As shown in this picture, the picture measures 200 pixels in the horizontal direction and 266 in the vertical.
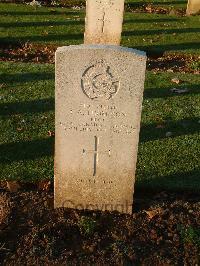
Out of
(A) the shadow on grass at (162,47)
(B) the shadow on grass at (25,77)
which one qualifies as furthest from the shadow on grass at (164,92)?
(A) the shadow on grass at (162,47)

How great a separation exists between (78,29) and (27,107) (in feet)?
17.2

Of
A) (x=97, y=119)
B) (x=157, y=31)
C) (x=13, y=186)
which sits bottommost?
(x=13, y=186)

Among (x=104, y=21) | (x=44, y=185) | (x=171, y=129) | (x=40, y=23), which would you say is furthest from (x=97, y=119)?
(x=40, y=23)

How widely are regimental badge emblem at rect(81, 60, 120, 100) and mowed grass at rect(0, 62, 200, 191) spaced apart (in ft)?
5.78

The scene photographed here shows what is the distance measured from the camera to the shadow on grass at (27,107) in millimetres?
7785

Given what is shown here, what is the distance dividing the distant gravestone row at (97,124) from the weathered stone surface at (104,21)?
5195 millimetres

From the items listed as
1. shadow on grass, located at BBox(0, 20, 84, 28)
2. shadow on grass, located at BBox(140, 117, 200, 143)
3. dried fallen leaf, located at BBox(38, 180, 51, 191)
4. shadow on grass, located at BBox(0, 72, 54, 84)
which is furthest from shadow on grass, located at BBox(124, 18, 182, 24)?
dried fallen leaf, located at BBox(38, 180, 51, 191)

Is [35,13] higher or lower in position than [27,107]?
higher

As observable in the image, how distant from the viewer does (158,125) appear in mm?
7559

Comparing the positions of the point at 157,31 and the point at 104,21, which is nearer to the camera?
the point at 104,21

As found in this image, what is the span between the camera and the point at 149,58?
10930 millimetres

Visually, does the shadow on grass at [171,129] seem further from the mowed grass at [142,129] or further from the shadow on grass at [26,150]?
the shadow on grass at [26,150]

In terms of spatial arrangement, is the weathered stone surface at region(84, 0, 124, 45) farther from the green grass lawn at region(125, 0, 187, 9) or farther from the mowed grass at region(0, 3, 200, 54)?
the green grass lawn at region(125, 0, 187, 9)

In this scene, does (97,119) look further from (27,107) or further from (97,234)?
(27,107)
